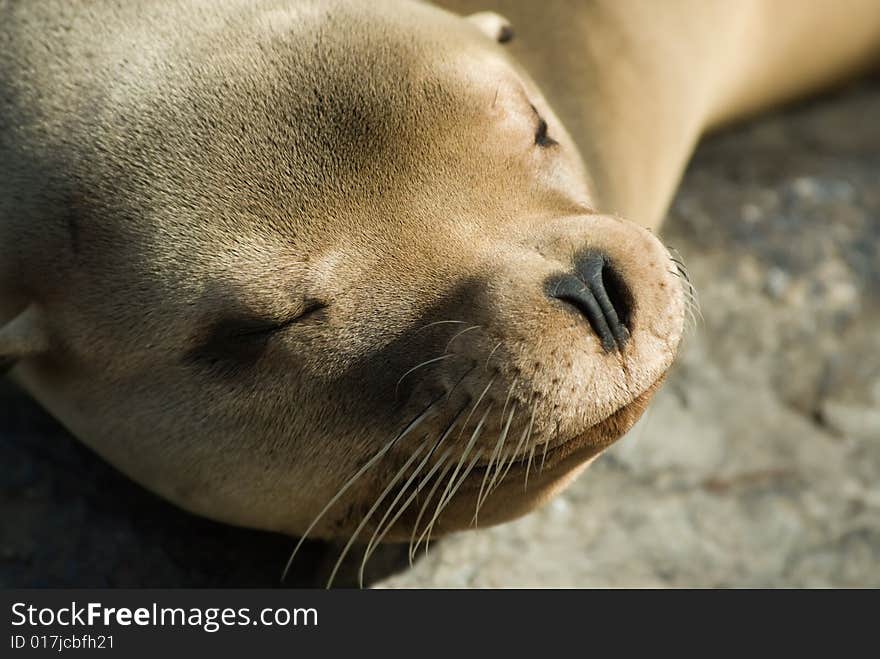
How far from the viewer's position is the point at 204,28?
10.3ft

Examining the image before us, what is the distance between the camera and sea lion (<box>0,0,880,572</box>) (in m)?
2.85

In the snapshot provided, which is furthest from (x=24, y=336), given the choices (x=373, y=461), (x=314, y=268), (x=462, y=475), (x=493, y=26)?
(x=493, y=26)

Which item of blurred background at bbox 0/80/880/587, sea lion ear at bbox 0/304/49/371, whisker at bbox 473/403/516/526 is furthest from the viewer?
blurred background at bbox 0/80/880/587

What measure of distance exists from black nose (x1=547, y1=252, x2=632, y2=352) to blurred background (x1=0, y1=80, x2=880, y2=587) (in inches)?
43.5

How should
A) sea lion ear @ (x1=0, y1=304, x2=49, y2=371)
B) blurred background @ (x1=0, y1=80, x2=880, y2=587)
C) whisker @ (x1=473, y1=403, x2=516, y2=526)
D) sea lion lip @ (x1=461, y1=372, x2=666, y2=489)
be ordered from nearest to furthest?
whisker @ (x1=473, y1=403, x2=516, y2=526), sea lion lip @ (x1=461, y1=372, x2=666, y2=489), sea lion ear @ (x1=0, y1=304, x2=49, y2=371), blurred background @ (x1=0, y1=80, x2=880, y2=587)

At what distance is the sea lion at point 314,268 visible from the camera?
2852mm

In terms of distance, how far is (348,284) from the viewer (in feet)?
9.50

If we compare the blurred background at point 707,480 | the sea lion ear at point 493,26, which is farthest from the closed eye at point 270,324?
the sea lion ear at point 493,26

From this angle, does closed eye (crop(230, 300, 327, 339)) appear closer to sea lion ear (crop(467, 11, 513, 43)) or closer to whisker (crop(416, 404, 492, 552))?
whisker (crop(416, 404, 492, 552))

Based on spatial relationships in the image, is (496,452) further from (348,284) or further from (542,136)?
(542,136)

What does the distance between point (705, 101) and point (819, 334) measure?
39.5 inches

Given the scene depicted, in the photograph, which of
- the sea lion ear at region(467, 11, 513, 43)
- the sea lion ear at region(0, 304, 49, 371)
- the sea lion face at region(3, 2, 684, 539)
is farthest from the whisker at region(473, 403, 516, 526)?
the sea lion ear at region(467, 11, 513, 43)

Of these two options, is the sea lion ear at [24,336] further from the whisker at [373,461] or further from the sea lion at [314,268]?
the whisker at [373,461]

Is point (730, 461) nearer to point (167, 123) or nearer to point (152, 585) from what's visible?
point (152, 585)
